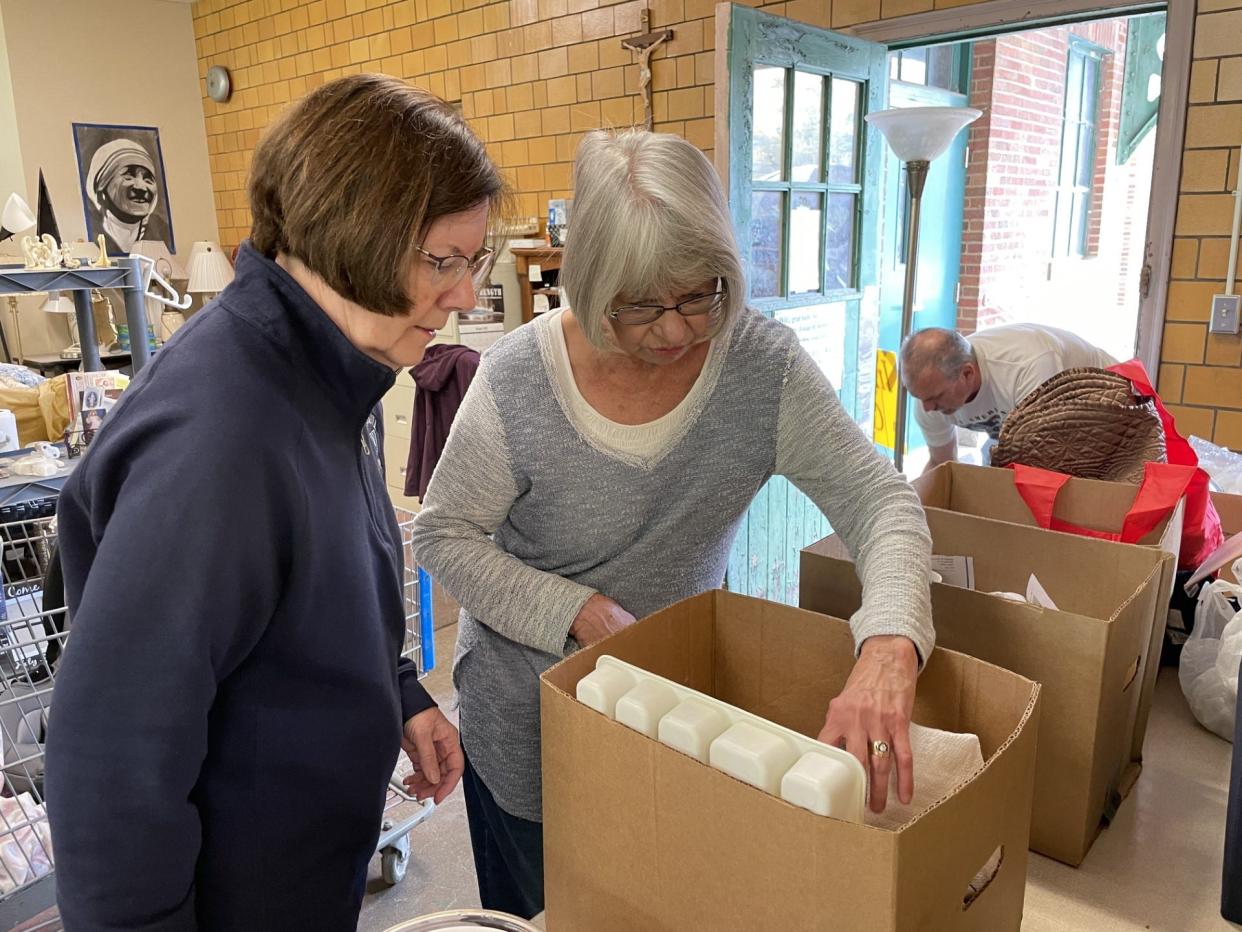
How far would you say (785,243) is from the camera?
2.98 meters

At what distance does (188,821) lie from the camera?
0.71 metres

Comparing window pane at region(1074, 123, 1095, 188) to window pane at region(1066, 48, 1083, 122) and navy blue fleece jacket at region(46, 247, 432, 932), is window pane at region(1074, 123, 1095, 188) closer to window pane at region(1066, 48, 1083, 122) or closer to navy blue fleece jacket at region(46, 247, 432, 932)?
window pane at region(1066, 48, 1083, 122)

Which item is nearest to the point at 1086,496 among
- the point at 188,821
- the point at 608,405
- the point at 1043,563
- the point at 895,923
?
the point at 1043,563

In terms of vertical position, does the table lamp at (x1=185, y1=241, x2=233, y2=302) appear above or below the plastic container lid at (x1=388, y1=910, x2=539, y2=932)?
above

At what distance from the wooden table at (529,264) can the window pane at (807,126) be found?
4.88 ft

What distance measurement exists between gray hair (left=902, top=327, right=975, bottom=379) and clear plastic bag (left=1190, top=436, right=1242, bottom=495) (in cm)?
91

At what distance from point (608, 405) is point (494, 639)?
344 millimetres

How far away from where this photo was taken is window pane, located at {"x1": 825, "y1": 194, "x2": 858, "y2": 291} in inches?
126

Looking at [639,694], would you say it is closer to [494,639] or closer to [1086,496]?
[494,639]

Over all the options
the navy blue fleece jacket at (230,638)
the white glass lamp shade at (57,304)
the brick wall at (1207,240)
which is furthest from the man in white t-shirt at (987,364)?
the white glass lamp shade at (57,304)

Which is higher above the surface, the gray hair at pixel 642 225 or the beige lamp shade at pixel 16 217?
the beige lamp shade at pixel 16 217

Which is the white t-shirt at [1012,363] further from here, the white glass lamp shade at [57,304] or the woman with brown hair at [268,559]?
the white glass lamp shade at [57,304]

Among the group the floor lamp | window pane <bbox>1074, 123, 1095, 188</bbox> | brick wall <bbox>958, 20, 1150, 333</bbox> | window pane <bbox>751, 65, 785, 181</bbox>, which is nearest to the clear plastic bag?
the floor lamp

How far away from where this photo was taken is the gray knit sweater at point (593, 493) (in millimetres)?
1123
